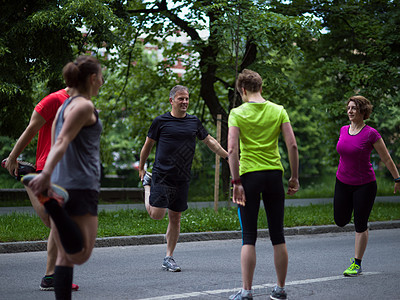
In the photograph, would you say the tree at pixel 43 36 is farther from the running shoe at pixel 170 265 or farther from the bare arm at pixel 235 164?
the bare arm at pixel 235 164

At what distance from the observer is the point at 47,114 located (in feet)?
16.6

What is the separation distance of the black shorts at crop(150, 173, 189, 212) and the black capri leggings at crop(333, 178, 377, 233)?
171cm

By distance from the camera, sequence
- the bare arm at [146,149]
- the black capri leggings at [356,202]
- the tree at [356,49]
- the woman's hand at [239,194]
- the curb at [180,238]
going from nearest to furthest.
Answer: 1. the woman's hand at [239,194]
2. the black capri leggings at [356,202]
3. the bare arm at [146,149]
4. the curb at [180,238]
5. the tree at [356,49]

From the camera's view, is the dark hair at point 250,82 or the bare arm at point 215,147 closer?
the dark hair at point 250,82

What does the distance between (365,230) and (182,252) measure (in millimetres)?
2879

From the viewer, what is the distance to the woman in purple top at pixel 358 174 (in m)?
6.39

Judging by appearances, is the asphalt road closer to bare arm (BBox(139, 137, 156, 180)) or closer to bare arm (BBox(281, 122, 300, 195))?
bare arm (BBox(139, 137, 156, 180))

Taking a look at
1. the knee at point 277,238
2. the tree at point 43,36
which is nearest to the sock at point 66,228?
the knee at point 277,238

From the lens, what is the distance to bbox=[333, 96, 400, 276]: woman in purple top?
6.39m

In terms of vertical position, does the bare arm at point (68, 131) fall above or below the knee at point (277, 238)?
above

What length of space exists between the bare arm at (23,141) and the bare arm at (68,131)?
1.38m

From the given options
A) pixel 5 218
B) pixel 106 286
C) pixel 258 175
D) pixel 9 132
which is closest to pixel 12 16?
pixel 9 132

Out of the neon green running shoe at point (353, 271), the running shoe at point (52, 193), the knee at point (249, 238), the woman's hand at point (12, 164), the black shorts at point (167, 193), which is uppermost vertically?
the woman's hand at point (12, 164)

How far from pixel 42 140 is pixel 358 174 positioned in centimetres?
333
